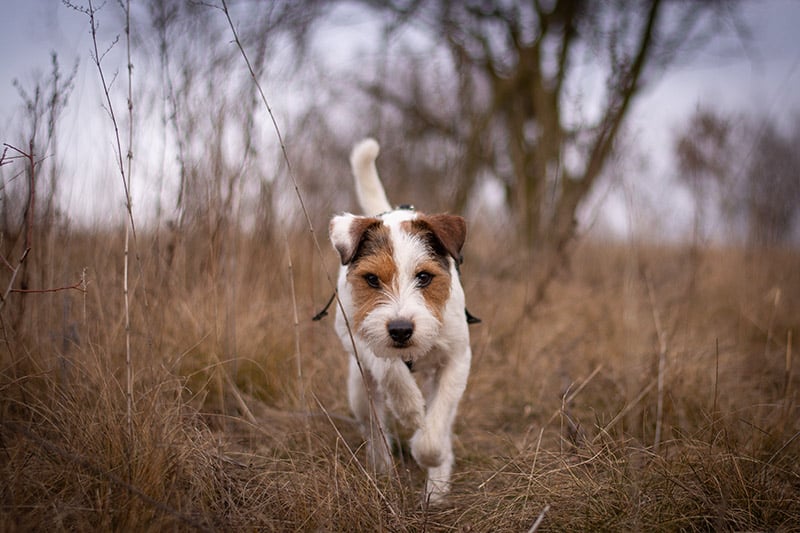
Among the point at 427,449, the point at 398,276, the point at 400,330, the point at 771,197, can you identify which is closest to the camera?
the point at 400,330

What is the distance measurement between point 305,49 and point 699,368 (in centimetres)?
405

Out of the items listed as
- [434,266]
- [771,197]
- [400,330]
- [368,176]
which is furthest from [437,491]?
[771,197]

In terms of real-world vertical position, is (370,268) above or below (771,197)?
below

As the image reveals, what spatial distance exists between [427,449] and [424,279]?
A: 2.55ft

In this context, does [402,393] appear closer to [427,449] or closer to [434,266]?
[427,449]

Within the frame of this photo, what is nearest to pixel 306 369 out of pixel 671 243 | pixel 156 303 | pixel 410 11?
pixel 156 303

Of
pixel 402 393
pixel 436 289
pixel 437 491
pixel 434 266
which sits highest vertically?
pixel 434 266

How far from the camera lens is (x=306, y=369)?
11.5ft

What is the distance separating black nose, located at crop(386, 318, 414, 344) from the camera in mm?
2014

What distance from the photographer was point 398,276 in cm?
226

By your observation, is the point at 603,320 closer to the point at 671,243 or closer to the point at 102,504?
the point at 671,243

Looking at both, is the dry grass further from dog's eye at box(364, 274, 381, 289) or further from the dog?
dog's eye at box(364, 274, 381, 289)

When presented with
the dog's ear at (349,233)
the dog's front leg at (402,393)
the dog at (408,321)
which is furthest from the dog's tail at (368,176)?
the dog's front leg at (402,393)

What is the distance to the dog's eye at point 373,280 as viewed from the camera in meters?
2.31
